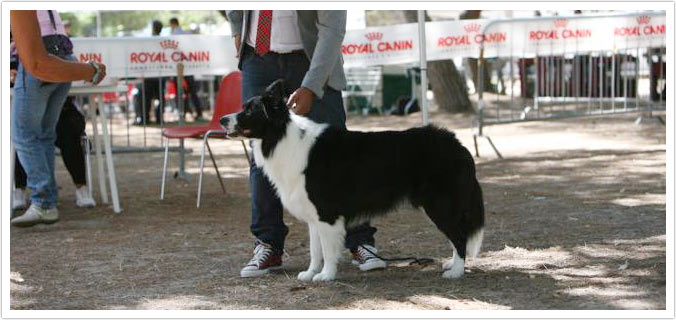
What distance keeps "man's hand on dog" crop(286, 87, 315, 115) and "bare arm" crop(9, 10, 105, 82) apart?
160cm

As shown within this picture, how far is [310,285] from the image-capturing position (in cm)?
436

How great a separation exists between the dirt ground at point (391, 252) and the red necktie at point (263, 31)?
1.12 meters

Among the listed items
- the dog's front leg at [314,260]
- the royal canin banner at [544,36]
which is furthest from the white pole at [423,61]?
the royal canin banner at [544,36]

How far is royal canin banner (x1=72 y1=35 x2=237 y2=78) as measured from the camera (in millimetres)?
10102

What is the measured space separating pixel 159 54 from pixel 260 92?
642 centimetres

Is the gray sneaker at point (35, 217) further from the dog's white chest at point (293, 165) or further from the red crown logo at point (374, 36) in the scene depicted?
the red crown logo at point (374, 36)

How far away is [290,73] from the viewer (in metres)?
4.62

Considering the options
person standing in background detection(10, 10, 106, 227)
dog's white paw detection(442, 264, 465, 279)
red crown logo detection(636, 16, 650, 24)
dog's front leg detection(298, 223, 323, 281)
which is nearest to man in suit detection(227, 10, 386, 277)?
dog's front leg detection(298, 223, 323, 281)

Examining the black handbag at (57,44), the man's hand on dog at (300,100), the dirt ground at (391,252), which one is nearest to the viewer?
the dirt ground at (391,252)

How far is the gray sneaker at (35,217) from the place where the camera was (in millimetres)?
6099

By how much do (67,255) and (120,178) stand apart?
3865mm

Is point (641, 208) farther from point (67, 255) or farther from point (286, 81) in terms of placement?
point (67, 255)

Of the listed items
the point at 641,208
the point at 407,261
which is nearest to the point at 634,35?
the point at 641,208

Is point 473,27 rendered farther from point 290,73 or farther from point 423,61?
point 290,73
